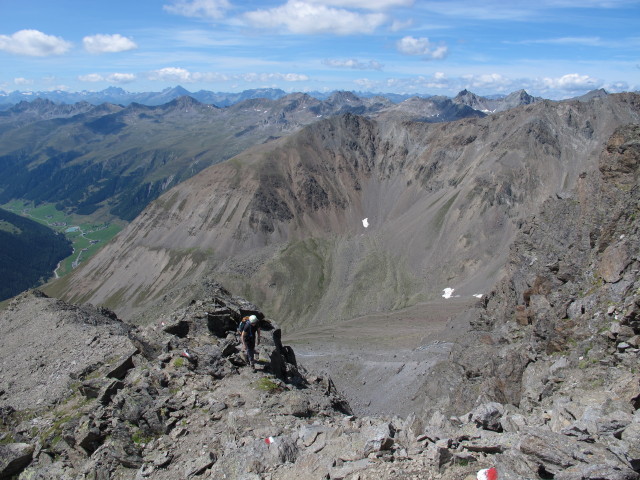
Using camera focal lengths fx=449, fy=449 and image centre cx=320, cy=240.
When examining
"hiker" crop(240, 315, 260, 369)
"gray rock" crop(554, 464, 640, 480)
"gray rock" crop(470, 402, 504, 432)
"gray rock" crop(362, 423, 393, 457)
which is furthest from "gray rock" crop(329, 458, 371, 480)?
"hiker" crop(240, 315, 260, 369)

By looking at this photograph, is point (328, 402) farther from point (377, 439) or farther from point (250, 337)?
point (377, 439)

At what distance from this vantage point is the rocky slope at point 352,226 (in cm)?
13588

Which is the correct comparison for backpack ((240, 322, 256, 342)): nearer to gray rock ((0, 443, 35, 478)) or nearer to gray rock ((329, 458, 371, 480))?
gray rock ((0, 443, 35, 478))

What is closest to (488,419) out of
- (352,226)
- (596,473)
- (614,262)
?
(596,473)

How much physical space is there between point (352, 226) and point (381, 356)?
116546 millimetres

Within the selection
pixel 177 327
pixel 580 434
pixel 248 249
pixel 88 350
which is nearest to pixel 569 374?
pixel 580 434

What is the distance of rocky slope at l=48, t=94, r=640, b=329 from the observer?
13588 centimetres

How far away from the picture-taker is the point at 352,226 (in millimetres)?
181750

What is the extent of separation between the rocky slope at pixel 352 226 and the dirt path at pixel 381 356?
→ 31648 mm

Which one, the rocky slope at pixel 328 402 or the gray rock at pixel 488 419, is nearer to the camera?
the rocky slope at pixel 328 402

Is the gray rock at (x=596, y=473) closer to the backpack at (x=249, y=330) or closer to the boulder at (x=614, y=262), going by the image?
the backpack at (x=249, y=330)

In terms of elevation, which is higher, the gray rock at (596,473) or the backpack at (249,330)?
the gray rock at (596,473)

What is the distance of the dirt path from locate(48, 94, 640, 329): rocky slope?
31648mm

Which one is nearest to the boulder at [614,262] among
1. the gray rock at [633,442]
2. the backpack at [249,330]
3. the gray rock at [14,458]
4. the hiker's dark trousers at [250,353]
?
the gray rock at [633,442]
